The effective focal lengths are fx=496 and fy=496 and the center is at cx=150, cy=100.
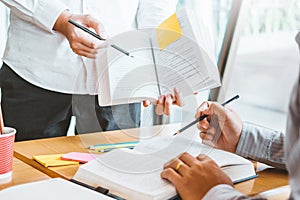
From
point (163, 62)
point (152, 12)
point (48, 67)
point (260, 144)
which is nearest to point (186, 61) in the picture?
point (163, 62)

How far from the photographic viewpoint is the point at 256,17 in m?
3.09

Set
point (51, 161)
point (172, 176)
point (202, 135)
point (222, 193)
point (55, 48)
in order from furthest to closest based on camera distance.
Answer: point (55, 48) → point (202, 135) → point (51, 161) → point (172, 176) → point (222, 193)

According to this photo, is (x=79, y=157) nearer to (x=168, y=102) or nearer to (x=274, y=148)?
(x=168, y=102)

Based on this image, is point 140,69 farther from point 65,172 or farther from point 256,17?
point 256,17

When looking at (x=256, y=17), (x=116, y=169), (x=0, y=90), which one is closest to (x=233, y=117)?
(x=116, y=169)

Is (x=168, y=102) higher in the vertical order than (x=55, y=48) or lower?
lower

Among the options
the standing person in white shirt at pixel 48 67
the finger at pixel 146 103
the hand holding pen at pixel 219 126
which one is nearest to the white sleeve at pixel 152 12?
the standing person in white shirt at pixel 48 67

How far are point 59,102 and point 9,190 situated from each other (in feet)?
2.25

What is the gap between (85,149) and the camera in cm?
127

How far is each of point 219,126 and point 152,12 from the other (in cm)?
50

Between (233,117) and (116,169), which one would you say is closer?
(116,169)

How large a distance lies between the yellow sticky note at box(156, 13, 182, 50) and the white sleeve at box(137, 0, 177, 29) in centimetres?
29

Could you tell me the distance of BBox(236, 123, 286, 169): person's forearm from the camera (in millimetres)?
1194

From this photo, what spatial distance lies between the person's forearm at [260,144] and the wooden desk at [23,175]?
488 millimetres
